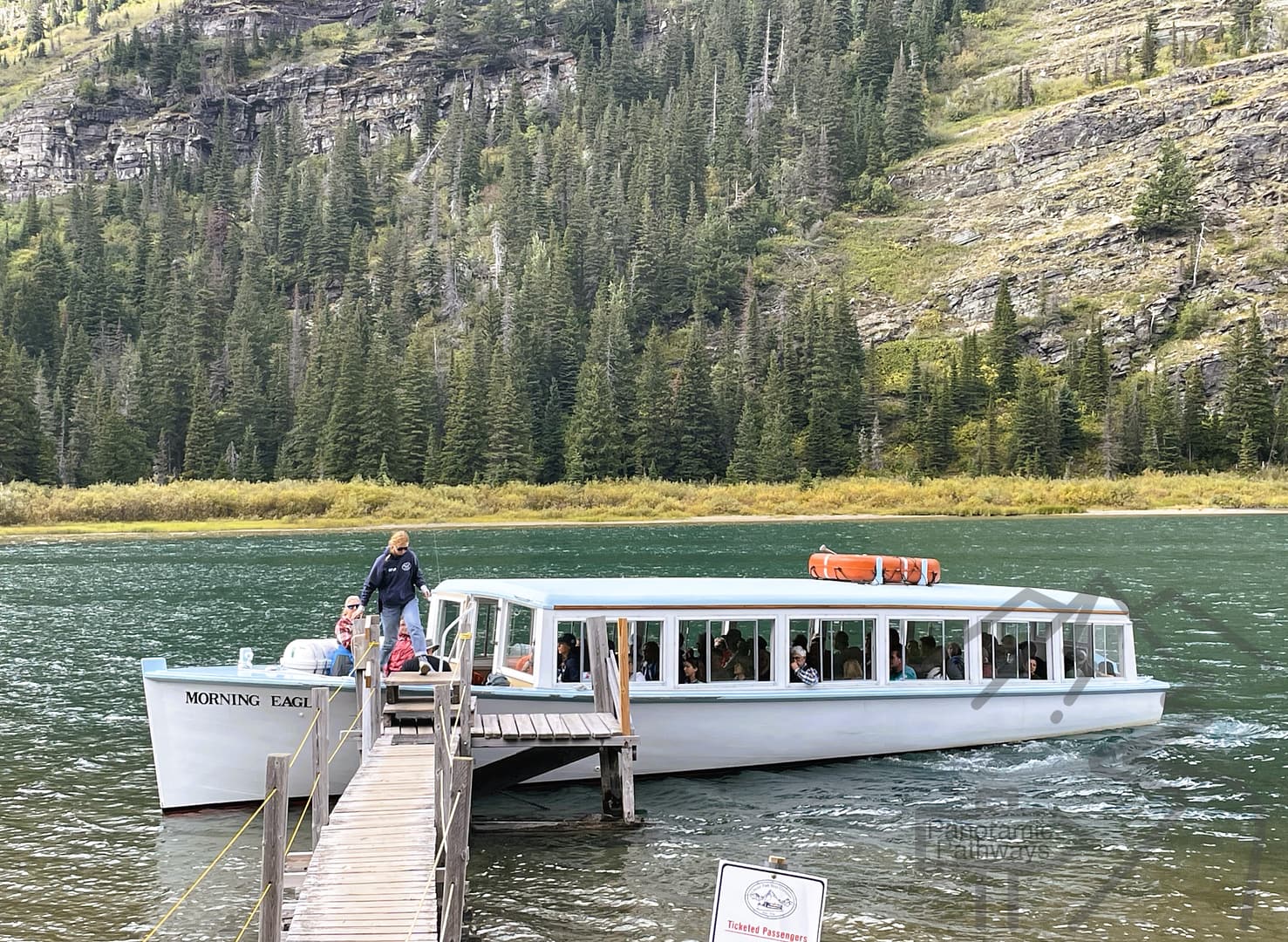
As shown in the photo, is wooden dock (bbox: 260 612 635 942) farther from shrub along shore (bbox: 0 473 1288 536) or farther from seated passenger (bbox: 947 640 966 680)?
shrub along shore (bbox: 0 473 1288 536)

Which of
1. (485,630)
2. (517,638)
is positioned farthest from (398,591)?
(517,638)

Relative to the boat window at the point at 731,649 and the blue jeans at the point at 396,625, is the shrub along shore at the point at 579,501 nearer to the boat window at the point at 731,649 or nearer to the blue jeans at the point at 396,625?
the blue jeans at the point at 396,625

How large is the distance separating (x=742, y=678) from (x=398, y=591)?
629 centimetres

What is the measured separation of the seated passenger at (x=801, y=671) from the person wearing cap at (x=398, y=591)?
651 centimetres

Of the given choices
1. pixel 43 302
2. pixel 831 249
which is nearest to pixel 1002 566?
pixel 831 249

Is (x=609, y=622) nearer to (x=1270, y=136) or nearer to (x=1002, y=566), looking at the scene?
(x=1002, y=566)

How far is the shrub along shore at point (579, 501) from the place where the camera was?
89500 mm

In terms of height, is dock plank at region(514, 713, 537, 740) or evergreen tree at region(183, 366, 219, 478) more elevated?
evergreen tree at region(183, 366, 219, 478)

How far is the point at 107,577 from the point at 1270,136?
130113 millimetres

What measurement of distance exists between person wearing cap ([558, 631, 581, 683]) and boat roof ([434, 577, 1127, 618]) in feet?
2.41

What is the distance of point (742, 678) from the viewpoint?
21969 mm

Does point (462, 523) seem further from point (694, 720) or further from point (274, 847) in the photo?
point (274, 847)

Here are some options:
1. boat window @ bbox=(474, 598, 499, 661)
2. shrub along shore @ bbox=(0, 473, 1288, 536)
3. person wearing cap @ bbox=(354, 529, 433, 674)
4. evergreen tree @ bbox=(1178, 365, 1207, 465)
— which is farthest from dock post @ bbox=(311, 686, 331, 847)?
evergreen tree @ bbox=(1178, 365, 1207, 465)

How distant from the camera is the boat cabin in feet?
69.6
